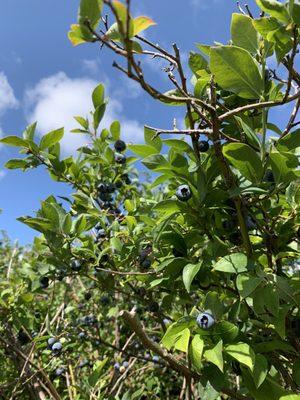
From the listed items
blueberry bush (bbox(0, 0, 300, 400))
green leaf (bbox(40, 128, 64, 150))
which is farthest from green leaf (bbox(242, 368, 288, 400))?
green leaf (bbox(40, 128, 64, 150))

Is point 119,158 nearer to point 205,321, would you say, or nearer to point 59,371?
point 205,321

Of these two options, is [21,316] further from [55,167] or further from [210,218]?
[210,218]

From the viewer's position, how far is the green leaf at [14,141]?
1.53 m

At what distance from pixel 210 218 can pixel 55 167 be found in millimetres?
876

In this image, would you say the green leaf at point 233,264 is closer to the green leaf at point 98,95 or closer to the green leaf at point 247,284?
the green leaf at point 247,284

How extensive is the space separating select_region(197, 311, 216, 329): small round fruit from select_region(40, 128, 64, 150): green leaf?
0.90 m

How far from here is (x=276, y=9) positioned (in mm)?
838

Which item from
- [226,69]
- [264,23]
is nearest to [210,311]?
[226,69]

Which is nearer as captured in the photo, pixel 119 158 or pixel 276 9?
pixel 276 9

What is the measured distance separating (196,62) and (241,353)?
83 cm

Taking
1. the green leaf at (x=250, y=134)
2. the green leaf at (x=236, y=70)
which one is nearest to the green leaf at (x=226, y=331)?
the green leaf at (x=250, y=134)

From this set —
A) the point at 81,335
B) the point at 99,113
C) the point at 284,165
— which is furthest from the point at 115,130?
the point at 81,335

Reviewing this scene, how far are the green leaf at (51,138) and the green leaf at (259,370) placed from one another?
104 centimetres

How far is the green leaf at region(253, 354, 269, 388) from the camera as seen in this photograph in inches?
36.6
